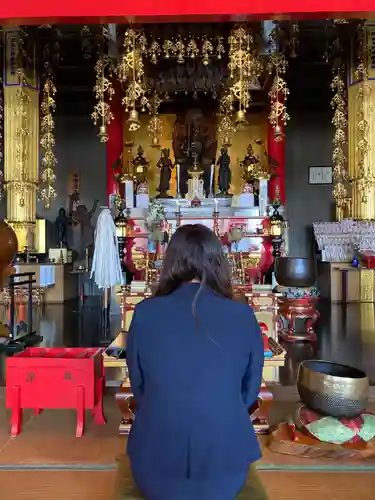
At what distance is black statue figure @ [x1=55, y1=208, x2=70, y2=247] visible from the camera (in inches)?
341

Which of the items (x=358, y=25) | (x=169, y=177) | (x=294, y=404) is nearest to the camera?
(x=294, y=404)

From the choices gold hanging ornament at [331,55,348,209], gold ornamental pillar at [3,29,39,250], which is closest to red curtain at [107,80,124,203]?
gold ornamental pillar at [3,29,39,250]

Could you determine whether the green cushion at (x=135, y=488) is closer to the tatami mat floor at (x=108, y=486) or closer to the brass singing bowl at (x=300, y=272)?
the tatami mat floor at (x=108, y=486)

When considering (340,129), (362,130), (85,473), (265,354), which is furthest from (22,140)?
(85,473)

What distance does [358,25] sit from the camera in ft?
19.8

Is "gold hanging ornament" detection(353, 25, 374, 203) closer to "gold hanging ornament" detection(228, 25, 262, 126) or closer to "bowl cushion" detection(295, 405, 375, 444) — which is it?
"gold hanging ornament" detection(228, 25, 262, 126)

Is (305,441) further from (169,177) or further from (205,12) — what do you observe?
(169,177)

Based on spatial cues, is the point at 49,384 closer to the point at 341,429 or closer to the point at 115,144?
the point at 341,429

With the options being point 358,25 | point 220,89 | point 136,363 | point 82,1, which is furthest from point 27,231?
point 136,363

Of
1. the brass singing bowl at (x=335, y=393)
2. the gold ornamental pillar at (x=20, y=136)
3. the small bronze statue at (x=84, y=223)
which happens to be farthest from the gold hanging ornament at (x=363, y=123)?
the brass singing bowl at (x=335, y=393)

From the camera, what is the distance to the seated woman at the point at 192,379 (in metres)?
1.12

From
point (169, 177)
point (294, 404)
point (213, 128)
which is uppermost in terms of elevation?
point (213, 128)

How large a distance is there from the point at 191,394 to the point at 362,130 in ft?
19.9

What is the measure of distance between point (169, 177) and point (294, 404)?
6.63 metres
